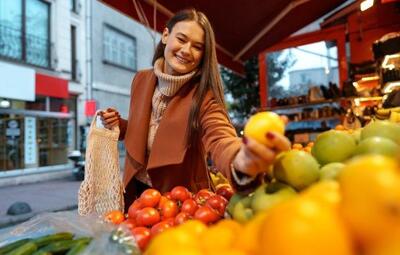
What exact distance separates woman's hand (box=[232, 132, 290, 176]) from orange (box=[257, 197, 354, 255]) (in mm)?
307

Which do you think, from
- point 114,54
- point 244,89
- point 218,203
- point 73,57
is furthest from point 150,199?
point 114,54

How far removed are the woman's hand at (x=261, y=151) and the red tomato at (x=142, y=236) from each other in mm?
393

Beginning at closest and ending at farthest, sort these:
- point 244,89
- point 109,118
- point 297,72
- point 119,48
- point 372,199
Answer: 1. point 372,199
2. point 109,118
3. point 297,72
4. point 244,89
5. point 119,48

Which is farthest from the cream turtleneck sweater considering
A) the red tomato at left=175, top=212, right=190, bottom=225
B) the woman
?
the red tomato at left=175, top=212, right=190, bottom=225

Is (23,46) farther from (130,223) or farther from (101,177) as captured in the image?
(130,223)

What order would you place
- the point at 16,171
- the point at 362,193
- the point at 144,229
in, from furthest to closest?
the point at 16,171, the point at 144,229, the point at 362,193

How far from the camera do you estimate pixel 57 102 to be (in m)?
13.5

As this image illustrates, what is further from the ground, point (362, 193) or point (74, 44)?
point (74, 44)

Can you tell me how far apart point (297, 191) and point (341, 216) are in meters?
0.35

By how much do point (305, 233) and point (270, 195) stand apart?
0.37 m

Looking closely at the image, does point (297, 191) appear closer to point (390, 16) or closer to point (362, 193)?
point (362, 193)

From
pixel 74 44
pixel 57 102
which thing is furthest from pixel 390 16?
pixel 74 44

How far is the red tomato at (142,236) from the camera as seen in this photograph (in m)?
1.17

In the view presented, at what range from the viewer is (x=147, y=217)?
1.37 m
